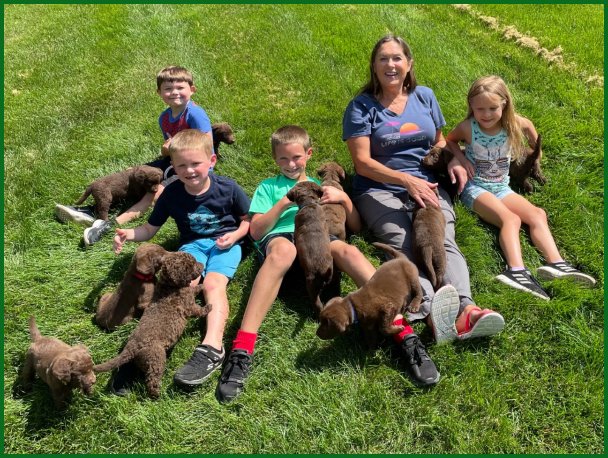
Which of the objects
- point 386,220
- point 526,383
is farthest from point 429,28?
point 526,383

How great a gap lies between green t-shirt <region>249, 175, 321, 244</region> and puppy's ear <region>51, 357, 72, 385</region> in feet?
6.41

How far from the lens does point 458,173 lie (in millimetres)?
4980

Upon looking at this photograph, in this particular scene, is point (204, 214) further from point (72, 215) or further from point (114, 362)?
point (72, 215)

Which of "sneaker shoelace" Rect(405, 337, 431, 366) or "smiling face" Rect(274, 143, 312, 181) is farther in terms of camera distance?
"smiling face" Rect(274, 143, 312, 181)

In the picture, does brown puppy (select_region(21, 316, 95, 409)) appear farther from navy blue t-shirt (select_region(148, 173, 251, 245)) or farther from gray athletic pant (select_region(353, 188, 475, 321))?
gray athletic pant (select_region(353, 188, 475, 321))

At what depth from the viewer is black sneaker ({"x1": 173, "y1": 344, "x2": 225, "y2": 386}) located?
3652 millimetres

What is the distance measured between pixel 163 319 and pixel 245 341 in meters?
0.68

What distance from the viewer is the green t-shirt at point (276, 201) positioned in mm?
4547

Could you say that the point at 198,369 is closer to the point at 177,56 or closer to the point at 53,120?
the point at 53,120

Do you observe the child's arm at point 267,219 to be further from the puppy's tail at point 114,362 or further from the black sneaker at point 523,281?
the black sneaker at point 523,281

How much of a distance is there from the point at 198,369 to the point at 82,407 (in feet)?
2.99

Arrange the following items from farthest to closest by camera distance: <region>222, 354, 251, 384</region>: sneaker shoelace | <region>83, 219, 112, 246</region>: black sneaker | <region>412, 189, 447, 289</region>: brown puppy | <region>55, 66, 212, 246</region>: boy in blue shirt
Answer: <region>55, 66, 212, 246</region>: boy in blue shirt
<region>83, 219, 112, 246</region>: black sneaker
<region>412, 189, 447, 289</region>: brown puppy
<region>222, 354, 251, 384</region>: sneaker shoelace

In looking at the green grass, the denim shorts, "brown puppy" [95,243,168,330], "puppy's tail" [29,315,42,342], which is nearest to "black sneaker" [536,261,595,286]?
the green grass

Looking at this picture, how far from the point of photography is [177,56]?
953 cm
